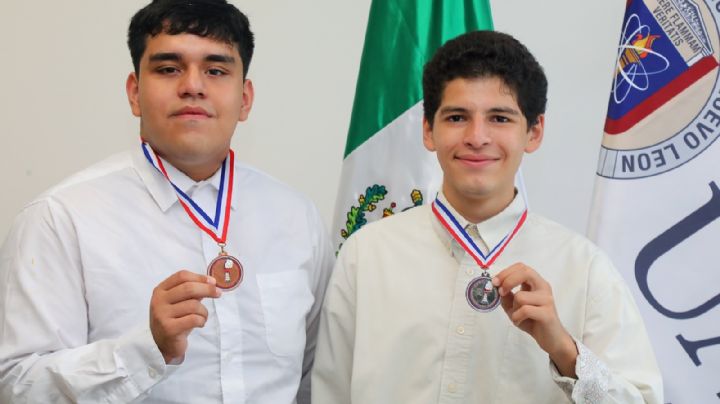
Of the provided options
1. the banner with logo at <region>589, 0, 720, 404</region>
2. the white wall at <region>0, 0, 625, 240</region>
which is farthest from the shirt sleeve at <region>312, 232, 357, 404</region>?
the white wall at <region>0, 0, 625, 240</region>

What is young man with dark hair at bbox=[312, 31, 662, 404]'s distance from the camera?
1977mm

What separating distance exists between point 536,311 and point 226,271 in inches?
26.5

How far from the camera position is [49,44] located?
3.34 meters

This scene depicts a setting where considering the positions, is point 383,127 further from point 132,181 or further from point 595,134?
point 595,134

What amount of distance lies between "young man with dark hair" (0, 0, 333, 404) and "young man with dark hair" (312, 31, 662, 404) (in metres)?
0.17

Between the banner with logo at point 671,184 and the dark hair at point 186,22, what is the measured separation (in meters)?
1.08

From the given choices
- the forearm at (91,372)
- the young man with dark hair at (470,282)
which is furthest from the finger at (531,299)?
the forearm at (91,372)

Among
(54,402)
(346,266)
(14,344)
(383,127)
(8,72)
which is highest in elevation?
(8,72)

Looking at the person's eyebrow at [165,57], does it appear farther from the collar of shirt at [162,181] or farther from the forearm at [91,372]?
the forearm at [91,372]

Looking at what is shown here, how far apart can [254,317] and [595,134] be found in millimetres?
1899

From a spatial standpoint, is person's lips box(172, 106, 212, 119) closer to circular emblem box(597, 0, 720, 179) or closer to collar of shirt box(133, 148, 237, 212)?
collar of shirt box(133, 148, 237, 212)

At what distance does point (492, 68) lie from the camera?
2115 millimetres

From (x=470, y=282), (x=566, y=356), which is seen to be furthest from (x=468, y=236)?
(x=566, y=356)

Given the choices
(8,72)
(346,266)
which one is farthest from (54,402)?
(8,72)
